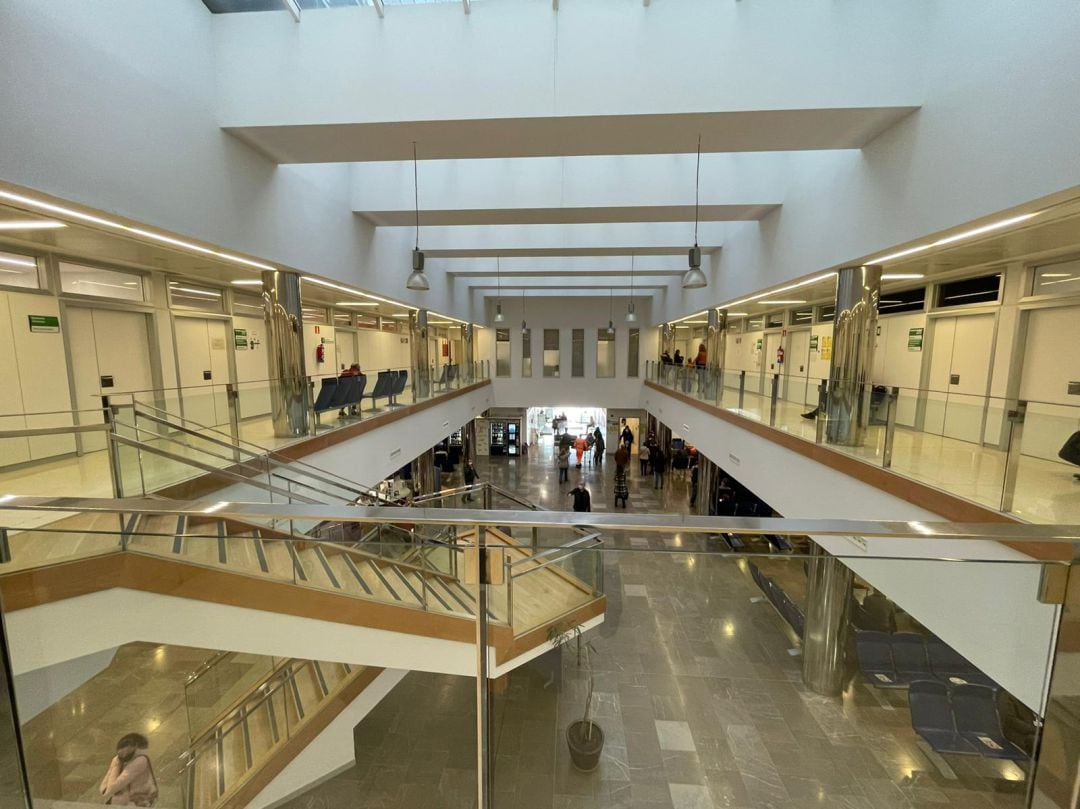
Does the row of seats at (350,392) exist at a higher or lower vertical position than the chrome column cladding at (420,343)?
lower

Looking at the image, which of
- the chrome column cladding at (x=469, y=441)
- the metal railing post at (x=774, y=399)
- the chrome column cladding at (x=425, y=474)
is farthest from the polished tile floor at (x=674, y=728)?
the chrome column cladding at (x=469, y=441)

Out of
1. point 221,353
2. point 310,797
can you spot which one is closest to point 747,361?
point 221,353

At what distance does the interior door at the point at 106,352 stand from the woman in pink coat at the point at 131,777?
590 centimetres

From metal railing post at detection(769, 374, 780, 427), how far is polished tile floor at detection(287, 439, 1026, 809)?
5515 mm

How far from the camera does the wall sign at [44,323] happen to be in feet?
19.1

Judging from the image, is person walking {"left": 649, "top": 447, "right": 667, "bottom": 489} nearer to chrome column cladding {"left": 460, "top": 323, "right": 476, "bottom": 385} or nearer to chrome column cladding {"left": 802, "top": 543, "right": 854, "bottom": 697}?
chrome column cladding {"left": 460, "top": 323, "right": 476, "bottom": 385}

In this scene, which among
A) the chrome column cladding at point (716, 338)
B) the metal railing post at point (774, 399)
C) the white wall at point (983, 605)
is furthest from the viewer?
the chrome column cladding at point (716, 338)

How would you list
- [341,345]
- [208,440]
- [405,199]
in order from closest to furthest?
[208,440], [405,199], [341,345]

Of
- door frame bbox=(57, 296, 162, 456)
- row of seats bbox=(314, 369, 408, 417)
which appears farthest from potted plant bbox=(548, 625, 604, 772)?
door frame bbox=(57, 296, 162, 456)

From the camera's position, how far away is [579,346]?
70.0 ft

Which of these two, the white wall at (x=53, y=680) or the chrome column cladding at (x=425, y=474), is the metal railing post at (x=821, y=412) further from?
the chrome column cladding at (x=425, y=474)

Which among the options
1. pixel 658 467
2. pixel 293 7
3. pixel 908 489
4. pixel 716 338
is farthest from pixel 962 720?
pixel 658 467

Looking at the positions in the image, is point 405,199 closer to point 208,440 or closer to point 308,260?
point 308,260

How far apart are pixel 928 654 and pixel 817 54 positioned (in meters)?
5.20
